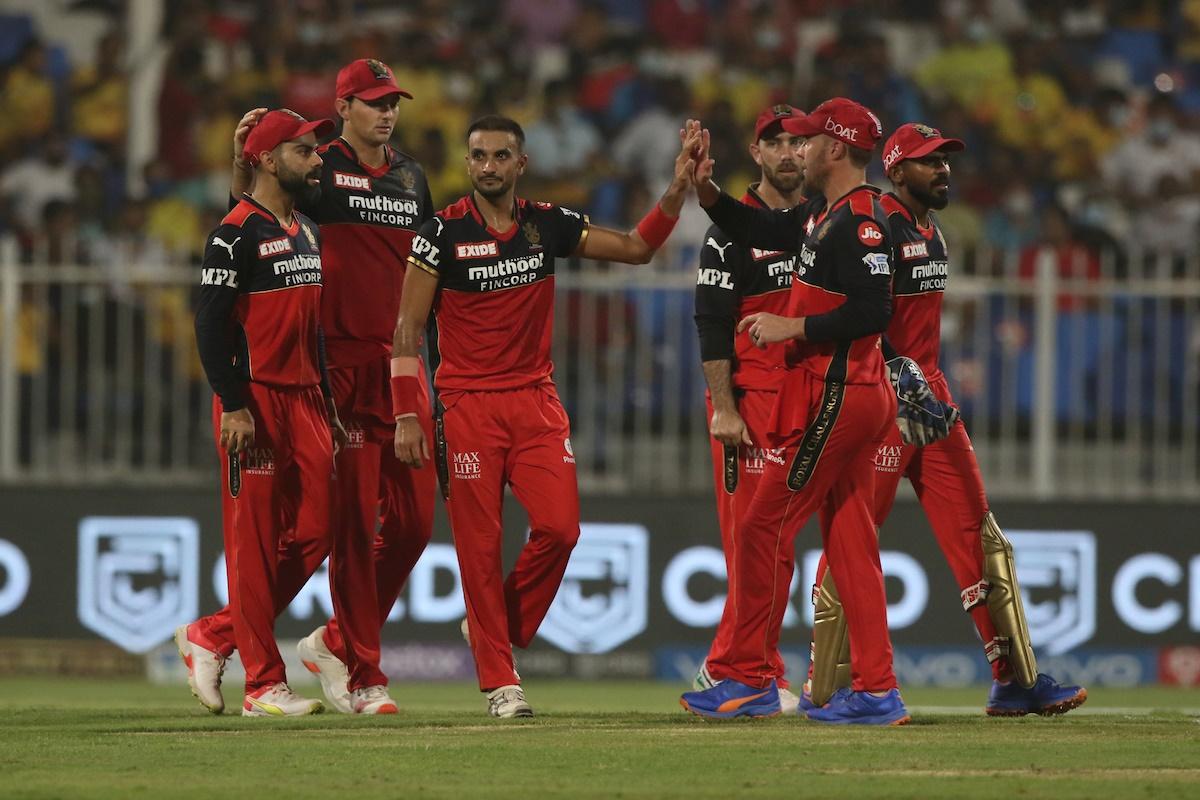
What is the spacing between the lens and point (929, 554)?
12.6m

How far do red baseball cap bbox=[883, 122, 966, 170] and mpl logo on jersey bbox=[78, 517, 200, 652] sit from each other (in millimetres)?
5934

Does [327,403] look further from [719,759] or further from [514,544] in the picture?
[514,544]

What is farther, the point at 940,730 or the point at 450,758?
the point at 940,730

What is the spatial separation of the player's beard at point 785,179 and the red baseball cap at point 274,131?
200 centimetres

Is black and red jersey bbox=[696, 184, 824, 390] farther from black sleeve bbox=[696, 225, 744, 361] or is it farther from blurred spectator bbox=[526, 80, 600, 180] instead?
blurred spectator bbox=[526, 80, 600, 180]

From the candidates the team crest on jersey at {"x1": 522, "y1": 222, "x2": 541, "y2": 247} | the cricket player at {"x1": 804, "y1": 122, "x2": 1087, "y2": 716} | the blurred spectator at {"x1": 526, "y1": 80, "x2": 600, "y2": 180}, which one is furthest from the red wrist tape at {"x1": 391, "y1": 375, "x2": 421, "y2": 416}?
the blurred spectator at {"x1": 526, "y1": 80, "x2": 600, "y2": 180}

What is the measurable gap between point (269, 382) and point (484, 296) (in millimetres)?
978

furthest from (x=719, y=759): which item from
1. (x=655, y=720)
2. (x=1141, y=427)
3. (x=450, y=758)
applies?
(x=1141, y=427)

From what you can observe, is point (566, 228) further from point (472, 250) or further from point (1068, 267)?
point (1068, 267)

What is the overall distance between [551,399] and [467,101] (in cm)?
868

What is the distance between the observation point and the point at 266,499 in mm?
8352

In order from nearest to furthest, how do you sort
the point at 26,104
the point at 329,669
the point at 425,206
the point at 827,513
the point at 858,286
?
the point at 858,286, the point at 827,513, the point at 329,669, the point at 425,206, the point at 26,104

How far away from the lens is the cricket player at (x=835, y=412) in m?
7.70

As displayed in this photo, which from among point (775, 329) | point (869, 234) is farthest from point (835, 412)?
point (869, 234)
